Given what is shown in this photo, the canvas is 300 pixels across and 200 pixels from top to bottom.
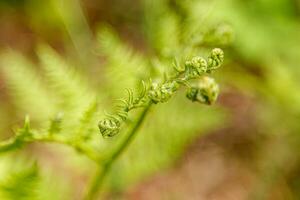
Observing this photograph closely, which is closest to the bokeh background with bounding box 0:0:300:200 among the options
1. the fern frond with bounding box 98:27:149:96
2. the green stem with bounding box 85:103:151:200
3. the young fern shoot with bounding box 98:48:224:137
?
the fern frond with bounding box 98:27:149:96

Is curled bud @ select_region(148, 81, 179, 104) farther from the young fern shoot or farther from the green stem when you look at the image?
the green stem

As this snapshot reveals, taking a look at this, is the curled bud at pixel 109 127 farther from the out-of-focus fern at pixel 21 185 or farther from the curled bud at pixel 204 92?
the out-of-focus fern at pixel 21 185

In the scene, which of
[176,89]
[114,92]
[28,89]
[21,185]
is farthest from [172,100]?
[176,89]

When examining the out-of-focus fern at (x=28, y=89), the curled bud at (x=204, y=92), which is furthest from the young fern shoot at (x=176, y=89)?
the out-of-focus fern at (x=28, y=89)

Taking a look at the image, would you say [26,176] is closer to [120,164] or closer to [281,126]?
[120,164]

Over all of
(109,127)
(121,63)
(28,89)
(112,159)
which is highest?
(28,89)

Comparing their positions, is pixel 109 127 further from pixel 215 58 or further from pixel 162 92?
pixel 215 58
